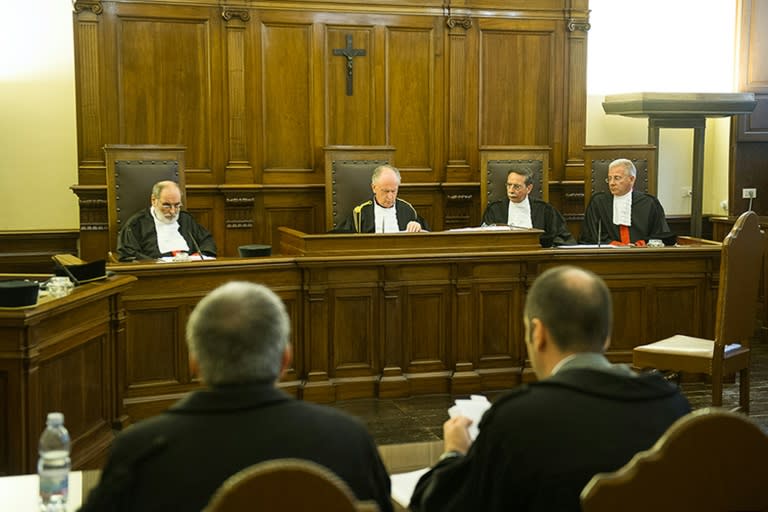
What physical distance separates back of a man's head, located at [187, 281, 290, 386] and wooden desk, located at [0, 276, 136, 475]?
88.7 inches

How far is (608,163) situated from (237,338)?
21.3 feet

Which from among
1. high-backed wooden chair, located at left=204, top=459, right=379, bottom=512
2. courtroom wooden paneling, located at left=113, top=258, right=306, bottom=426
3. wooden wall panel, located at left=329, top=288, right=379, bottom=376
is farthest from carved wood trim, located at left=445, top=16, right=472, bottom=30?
high-backed wooden chair, located at left=204, top=459, right=379, bottom=512

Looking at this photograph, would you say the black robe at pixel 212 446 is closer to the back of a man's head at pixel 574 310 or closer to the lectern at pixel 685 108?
the back of a man's head at pixel 574 310

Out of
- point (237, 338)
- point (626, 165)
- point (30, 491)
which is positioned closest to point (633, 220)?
point (626, 165)

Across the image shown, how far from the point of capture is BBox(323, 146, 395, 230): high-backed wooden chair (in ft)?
25.3

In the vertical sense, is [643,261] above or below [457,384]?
above

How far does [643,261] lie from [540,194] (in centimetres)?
161

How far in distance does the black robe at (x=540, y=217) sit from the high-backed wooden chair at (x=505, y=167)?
12cm

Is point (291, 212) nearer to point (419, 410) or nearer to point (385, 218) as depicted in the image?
point (385, 218)

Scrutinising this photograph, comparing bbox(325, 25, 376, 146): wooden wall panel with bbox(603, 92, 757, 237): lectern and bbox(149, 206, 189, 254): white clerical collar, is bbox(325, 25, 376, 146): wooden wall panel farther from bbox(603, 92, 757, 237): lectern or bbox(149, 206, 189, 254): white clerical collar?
bbox(603, 92, 757, 237): lectern

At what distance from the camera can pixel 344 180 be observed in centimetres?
773

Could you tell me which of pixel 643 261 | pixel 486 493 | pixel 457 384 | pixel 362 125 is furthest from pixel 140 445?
pixel 362 125

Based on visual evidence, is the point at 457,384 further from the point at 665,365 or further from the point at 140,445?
the point at 140,445

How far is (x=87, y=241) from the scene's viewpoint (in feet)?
25.6
